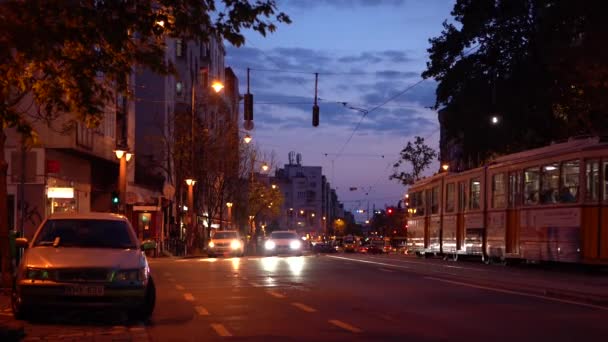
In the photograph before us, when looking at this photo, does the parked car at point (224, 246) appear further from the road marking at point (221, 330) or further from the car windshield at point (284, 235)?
the road marking at point (221, 330)

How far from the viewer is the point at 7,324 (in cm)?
1385

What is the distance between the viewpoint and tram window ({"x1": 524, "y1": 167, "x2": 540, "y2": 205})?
30.6 m

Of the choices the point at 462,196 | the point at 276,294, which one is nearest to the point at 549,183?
the point at 462,196

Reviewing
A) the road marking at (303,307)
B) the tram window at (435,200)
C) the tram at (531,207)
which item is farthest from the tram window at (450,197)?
the road marking at (303,307)

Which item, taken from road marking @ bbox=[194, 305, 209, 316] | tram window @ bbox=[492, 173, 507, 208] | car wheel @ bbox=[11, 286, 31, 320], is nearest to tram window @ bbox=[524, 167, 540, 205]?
tram window @ bbox=[492, 173, 507, 208]

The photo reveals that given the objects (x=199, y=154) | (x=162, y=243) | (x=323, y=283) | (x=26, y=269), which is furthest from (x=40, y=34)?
(x=199, y=154)

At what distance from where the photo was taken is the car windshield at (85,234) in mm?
15016

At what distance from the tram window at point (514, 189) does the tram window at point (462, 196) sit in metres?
5.42

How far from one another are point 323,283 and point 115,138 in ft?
89.8

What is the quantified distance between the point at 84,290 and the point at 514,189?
71.8ft

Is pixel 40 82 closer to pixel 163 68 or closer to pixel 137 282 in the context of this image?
pixel 163 68

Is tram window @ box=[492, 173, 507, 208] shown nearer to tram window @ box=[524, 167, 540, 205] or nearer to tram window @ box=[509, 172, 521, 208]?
tram window @ box=[509, 172, 521, 208]

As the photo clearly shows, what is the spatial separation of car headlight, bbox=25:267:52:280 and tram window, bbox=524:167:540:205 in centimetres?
2030

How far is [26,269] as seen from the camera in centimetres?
1372
